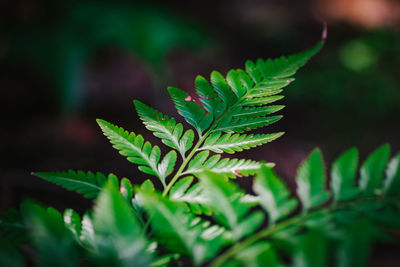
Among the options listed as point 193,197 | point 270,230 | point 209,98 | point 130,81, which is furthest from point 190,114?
point 130,81

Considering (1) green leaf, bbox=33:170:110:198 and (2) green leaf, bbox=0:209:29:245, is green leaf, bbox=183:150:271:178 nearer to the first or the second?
(1) green leaf, bbox=33:170:110:198

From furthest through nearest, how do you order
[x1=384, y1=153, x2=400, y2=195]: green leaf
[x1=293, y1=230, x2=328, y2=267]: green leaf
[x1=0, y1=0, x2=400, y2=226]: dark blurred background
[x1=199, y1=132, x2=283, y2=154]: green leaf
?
[x1=0, y1=0, x2=400, y2=226]: dark blurred background
[x1=199, y1=132, x2=283, y2=154]: green leaf
[x1=384, y1=153, x2=400, y2=195]: green leaf
[x1=293, y1=230, x2=328, y2=267]: green leaf

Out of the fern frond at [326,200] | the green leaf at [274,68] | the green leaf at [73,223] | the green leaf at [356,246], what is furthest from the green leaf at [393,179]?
the green leaf at [73,223]

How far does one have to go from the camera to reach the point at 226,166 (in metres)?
0.53

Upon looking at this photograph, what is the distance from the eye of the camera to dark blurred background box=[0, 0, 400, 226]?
2420 millimetres

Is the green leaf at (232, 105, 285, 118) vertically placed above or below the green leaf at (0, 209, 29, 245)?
below

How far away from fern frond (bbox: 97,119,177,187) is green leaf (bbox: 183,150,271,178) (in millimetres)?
49

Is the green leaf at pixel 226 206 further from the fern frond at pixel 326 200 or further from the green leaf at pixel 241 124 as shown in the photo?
the green leaf at pixel 241 124

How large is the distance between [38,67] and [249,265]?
297cm

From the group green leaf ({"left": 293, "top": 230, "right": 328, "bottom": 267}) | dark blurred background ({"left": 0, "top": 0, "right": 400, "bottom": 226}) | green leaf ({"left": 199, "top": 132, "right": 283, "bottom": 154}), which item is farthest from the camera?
dark blurred background ({"left": 0, "top": 0, "right": 400, "bottom": 226})

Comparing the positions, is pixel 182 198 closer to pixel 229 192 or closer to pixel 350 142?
pixel 229 192

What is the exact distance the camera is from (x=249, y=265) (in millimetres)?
347

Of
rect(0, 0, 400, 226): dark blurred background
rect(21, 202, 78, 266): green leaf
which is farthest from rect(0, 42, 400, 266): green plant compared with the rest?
rect(0, 0, 400, 226): dark blurred background

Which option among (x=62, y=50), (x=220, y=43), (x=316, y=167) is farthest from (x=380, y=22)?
(x=316, y=167)
